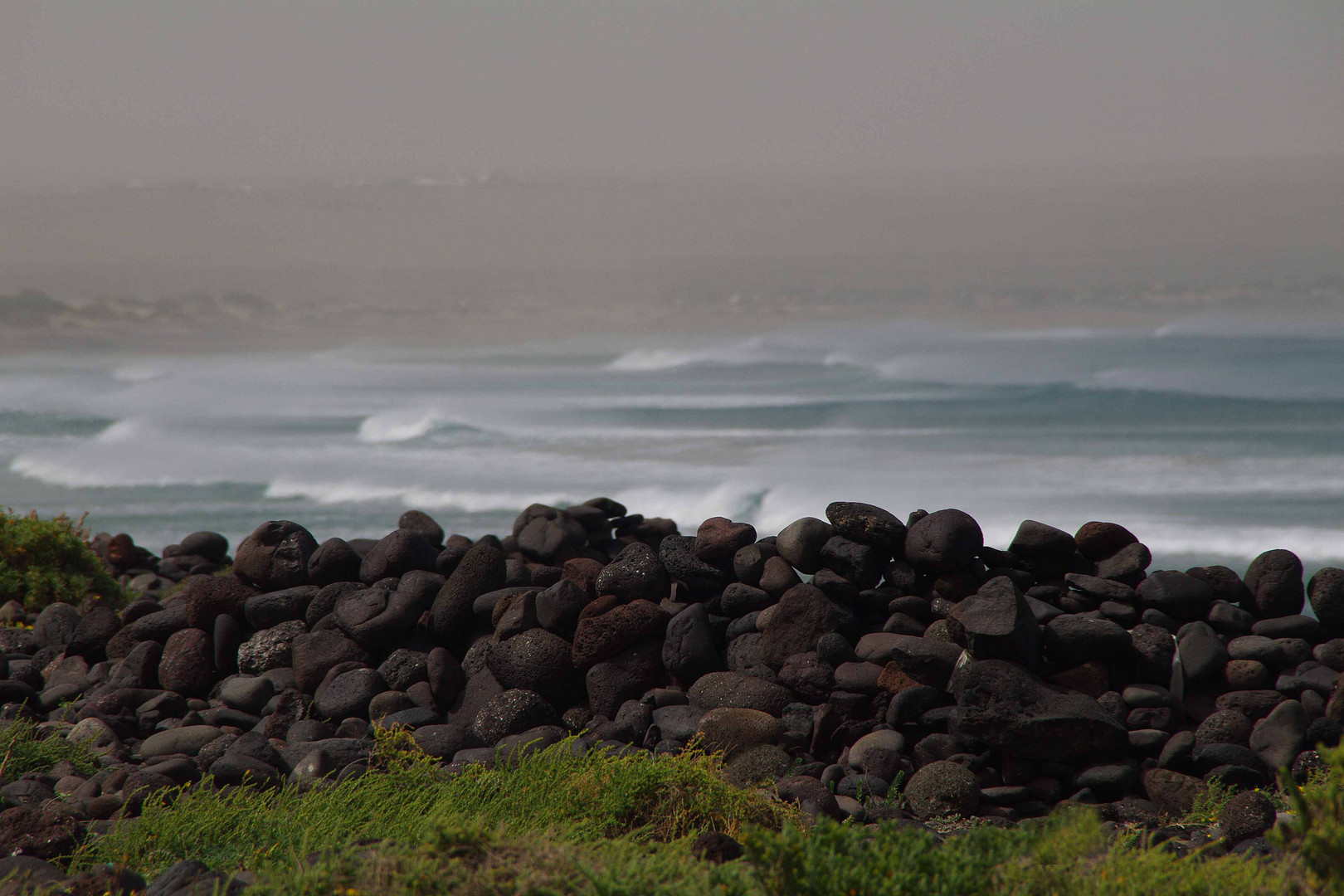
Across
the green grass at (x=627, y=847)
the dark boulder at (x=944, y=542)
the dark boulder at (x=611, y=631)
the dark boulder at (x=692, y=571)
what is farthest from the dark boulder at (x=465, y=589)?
the dark boulder at (x=944, y=542)

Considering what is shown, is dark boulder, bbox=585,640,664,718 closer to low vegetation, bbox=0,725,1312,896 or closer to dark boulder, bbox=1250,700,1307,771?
low vegetation, bbox=0,725,1312,896

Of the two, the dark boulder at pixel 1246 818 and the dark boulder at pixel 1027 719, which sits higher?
the dark boulder at pixel 1027 719

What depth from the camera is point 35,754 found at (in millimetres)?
6984

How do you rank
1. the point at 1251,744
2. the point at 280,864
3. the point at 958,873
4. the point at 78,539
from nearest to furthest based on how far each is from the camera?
the point at 958,873 → the point at 280,864 → the point at 1251,744 → the point at 78,539

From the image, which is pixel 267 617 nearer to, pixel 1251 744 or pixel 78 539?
pixel 78 539

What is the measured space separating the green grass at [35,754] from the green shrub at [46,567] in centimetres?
464

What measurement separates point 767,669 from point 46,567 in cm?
867

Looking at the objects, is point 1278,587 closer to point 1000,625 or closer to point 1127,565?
point 1127,565

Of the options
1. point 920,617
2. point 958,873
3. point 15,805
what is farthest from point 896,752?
point 15,805

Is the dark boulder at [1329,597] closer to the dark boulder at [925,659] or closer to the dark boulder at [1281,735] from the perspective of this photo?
the dark boulder at [1281,735]

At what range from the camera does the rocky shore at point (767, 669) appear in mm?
6816

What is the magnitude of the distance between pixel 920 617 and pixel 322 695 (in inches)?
184

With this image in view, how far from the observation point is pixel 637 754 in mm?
6000

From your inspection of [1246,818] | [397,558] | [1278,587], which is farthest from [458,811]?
[1278,587]
